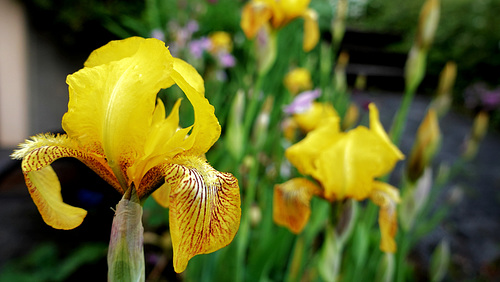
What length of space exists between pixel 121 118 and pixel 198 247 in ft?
0.56

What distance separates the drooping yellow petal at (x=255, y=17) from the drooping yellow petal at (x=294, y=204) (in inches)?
22.5

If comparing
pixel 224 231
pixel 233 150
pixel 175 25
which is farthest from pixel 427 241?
pixel 224 231

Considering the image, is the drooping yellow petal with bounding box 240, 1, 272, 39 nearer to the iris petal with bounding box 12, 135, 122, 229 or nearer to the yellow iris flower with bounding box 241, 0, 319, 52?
the yellow iris flower with bounding box 241, 0, 319, 52

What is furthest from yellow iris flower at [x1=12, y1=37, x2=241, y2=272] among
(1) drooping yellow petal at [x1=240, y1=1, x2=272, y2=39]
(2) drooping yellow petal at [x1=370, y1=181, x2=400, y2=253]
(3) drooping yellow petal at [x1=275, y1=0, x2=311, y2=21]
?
(3) drooping yellow petal at [x1=275, y1=0, x2=311, y2=21]

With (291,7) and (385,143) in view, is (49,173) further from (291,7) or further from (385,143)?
(291,7)

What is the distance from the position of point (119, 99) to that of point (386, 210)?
616 mm

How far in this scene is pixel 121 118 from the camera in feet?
1.33

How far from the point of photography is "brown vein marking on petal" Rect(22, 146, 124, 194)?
39cm

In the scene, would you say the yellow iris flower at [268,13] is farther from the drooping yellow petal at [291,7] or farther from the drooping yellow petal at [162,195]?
the drooping yellow petal at [162,195]

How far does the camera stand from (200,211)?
36cm

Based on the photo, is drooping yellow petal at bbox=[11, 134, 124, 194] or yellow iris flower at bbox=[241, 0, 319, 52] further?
yellow iris flower at bbox=[241, 0, 319, 52]

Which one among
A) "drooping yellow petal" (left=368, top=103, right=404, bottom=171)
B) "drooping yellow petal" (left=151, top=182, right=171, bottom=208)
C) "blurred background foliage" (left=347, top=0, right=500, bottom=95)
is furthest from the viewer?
"blurred background foliage" (left=347, top=0, right=500, bottom=95)

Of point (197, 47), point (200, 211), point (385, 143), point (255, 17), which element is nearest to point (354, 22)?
point (197, 47)

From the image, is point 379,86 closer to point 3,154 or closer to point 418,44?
point 418,44
